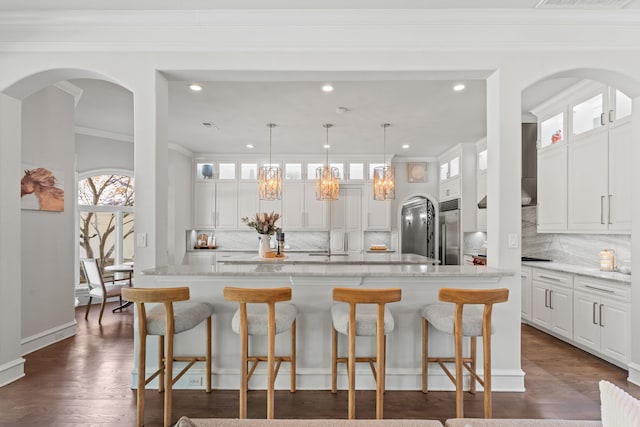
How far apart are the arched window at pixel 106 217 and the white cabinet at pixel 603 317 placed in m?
6.42

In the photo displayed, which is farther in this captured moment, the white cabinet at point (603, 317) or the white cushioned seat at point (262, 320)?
the white cabinet at point (603, 317)

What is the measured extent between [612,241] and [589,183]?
733mm

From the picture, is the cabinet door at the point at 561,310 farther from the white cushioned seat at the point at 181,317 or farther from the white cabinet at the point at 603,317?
the white cushioned seat at the point at 181,317

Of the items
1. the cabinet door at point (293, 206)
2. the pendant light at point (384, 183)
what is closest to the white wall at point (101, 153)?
the cabinet door at point (293, 206)

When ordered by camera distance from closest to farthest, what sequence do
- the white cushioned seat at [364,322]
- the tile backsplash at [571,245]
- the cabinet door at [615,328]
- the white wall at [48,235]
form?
the white cushioned seat at [364,322] → the cabinet door at [615,328] → the white wall at [48,235] → the tile backsplash at [571,245]

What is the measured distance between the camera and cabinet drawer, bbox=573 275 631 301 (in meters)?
3.05

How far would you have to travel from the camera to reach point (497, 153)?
9.25 ft

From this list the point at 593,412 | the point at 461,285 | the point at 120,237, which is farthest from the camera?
the point at 120,237

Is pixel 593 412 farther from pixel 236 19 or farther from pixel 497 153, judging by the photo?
pixel 236 19

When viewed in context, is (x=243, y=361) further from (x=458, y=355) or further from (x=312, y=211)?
(x=312, y=211)

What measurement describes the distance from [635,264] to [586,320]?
2.78 ft

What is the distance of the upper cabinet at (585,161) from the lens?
133 inches

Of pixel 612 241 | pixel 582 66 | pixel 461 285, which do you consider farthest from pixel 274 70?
pixel 612 241

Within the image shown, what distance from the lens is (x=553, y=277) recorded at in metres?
3.89
